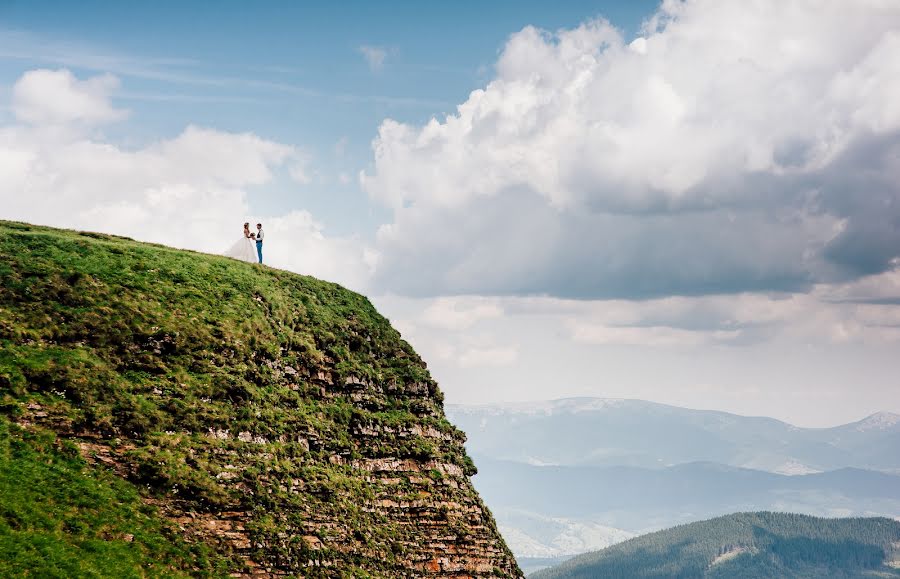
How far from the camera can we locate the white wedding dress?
6844cm

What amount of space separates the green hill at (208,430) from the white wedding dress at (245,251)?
3838 millimetres

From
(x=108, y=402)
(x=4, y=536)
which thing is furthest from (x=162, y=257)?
(x=4, y=536)

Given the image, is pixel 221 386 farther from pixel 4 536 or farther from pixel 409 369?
pixel 409 369

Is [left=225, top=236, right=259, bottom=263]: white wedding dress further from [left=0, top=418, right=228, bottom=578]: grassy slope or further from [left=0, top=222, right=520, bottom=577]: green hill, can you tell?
[left=0, top=418, right=228, bottom=578]: grassy slope

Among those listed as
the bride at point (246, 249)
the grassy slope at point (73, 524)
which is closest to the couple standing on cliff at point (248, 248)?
the bride at point (246, 249)

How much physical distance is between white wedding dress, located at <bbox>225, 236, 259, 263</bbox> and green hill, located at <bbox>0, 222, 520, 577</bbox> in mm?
3838

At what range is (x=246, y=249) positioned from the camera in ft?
226

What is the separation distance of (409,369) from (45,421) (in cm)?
2850

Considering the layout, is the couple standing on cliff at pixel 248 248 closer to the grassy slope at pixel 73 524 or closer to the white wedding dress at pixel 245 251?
the white wedding dress at pixel 245 251

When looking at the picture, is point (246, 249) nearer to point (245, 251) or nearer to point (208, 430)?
point (245, 251)

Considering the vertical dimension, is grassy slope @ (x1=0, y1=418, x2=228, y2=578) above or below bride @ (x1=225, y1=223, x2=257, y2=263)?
below

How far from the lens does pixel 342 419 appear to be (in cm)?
5866

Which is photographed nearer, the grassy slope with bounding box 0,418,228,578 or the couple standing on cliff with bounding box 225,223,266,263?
the grassy slope with bounding box 0,418,228,578

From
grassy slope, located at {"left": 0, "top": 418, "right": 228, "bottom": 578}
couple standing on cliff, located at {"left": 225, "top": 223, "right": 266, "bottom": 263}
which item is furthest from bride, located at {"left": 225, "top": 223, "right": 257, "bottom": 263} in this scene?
grassy slope, located at {"left": 0, "top": 418, "right": 228, "bottom": 578}
